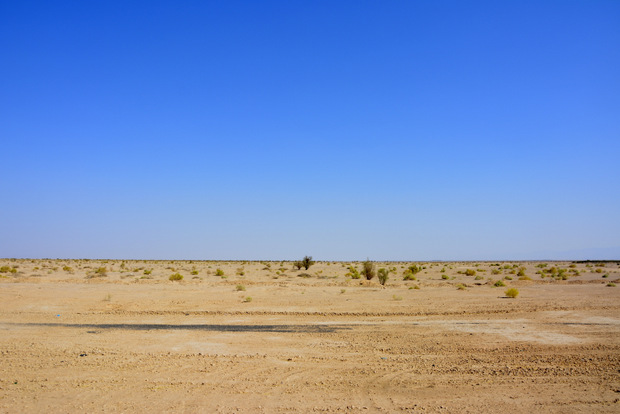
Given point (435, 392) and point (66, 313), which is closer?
point (435, 392)

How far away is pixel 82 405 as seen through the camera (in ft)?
27.8

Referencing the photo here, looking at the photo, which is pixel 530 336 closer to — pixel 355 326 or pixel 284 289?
pixel 355 326

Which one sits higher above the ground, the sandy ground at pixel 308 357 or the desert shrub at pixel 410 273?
the desert shrub at pixel 410 273

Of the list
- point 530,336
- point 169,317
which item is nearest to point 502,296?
point 530,336

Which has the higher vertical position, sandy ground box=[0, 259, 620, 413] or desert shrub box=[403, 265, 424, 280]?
desert shrub box=[403, 265, 424, 280]

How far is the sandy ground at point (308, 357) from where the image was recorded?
8.80 meters

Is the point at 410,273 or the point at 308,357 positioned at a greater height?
the point at 410,273

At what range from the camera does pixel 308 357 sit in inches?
488

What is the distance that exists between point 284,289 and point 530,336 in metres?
19.9

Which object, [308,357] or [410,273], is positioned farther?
[410,273]

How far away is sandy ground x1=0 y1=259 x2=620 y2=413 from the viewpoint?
8797 mm

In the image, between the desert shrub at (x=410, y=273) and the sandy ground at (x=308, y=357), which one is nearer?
the sandy ground at (x=308, y=357)

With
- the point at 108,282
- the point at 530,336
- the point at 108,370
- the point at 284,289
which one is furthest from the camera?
the point at 108,282

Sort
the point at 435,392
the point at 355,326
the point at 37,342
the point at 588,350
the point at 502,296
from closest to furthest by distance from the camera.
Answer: the point at 435,392 → the point at 588,350 → the point at 37,342 → the point at 355,326 → the point at 502,296
